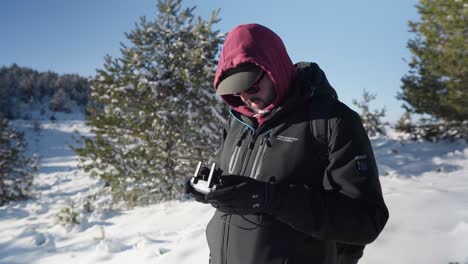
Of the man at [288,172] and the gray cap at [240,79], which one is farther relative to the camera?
the gray cap at [240,79]

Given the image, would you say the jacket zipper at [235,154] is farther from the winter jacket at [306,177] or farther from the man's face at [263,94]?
the man's face at [263,94]

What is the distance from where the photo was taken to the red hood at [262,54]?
1246mm

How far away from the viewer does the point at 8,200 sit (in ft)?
44.4

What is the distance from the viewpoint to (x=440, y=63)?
30.8 ft

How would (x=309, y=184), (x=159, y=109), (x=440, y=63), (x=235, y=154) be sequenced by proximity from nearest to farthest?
(x=309, y=184), (x=235, y=154), (x=159, y=109), (x=440, y=63)

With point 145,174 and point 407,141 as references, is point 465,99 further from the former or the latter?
point 145,174

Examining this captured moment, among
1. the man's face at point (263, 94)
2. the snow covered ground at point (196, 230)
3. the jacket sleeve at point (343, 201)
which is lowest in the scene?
the snow covered ground at point (196, 230)

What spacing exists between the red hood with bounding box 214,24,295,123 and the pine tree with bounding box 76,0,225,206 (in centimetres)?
588

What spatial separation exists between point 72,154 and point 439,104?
34.1m

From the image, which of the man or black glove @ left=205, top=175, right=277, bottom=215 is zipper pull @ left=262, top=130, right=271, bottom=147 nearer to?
the man

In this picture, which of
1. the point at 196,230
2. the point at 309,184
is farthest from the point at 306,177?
the point at 196,230

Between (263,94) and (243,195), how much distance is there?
495mm

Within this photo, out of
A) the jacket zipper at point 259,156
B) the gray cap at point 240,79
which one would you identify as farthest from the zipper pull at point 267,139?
the gray cap at point 240,79

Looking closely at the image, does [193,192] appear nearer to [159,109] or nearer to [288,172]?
[288,172]
